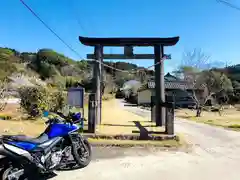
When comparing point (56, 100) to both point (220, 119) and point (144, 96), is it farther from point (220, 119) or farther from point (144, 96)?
point (144, 96)

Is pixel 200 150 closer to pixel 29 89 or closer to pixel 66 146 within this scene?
pixel 66 146

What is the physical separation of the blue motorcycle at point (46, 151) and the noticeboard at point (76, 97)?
10.0ft

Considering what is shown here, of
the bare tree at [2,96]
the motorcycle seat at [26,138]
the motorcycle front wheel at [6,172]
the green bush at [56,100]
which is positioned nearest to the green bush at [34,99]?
the green bush at [56,100]

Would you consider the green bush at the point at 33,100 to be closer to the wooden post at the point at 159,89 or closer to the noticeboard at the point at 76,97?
the noticeboard at the point at 76,97

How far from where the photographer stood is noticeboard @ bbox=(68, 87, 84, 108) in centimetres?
767

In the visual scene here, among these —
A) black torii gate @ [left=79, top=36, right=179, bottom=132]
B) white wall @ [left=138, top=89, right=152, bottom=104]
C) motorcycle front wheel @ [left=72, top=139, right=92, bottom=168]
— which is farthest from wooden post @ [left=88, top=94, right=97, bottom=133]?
white wall @ [left=138, top=89, right=152, bottom=104]

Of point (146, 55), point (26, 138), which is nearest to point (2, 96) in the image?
point (146, 55)

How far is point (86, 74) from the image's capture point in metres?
38.4

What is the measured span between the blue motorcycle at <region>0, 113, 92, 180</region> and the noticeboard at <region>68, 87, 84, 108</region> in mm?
3059

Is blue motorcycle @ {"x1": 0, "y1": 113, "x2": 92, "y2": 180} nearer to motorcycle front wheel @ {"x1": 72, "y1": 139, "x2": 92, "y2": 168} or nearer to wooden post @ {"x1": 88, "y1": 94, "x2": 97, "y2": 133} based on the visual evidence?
motorcycle front wheel @ {"x1": 72, "y1": 139, "x2": 92, "y2": 168}

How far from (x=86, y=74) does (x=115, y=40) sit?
29.6 m

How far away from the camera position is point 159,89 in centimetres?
905

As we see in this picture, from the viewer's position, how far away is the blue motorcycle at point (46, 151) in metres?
3.54

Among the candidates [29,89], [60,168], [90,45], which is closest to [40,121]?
[29,89]
